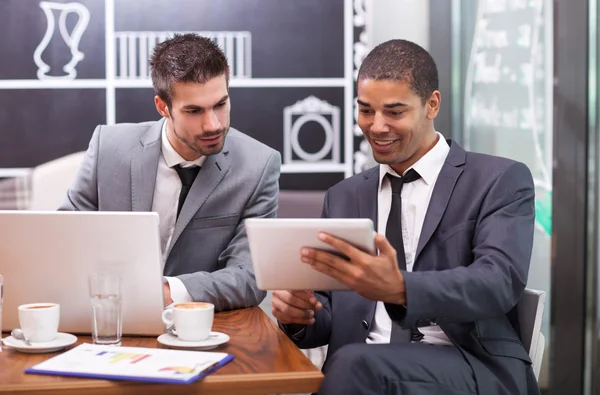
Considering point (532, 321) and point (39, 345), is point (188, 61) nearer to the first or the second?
point (39, 345)

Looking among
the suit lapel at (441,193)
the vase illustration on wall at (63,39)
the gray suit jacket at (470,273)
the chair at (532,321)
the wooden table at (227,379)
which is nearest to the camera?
the wooden table at (227,379)

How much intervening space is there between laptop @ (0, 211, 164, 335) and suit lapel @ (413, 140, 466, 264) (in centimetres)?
66

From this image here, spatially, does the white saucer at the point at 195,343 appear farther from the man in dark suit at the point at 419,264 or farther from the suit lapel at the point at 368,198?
the suit lapel at the point at 368,198

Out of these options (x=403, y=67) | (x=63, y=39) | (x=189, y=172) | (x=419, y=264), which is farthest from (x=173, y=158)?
(x=63, y=39)

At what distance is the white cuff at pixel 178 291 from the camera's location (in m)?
1.95

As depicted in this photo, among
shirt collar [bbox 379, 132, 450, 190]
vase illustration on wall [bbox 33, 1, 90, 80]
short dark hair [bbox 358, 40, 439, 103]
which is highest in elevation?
vase illustration on wall [bbox 33, 1, 90, 80]

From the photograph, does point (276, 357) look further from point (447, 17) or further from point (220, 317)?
point (447, 17)

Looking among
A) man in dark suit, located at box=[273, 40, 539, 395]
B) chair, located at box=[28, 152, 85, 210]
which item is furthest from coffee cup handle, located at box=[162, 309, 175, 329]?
chair, located at box=[28, 152, 85, 210]

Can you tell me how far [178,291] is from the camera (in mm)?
1963

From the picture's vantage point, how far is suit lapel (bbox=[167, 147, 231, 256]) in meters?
2.27

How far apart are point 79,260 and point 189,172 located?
29.8 inches

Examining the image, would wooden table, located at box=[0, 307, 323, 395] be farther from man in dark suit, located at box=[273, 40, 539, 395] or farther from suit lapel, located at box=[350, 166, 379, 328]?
suit lapel, located at box=[350, 166, 379, 328]

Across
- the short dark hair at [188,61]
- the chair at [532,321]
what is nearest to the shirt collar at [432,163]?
the chair at [532,321]

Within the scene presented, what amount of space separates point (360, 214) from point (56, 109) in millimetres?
2099
